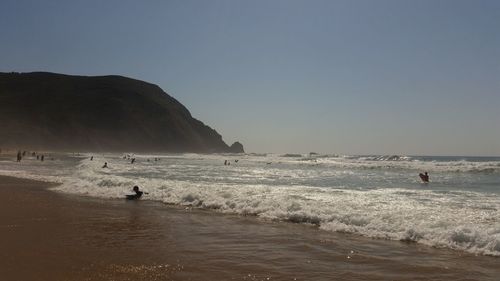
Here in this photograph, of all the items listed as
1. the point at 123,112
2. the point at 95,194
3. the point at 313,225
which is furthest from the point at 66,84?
the point at 313,225

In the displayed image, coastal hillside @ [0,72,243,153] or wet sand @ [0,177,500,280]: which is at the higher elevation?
coastal hillside @ [0,72,243,153]

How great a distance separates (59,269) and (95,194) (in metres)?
13.1

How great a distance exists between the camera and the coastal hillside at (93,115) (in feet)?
439

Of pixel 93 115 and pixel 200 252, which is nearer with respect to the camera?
pixel 200 252

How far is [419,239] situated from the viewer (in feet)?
35.5

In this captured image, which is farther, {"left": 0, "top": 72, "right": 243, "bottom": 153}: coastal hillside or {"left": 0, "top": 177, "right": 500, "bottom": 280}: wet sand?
{"left": 0, "top": 72, "right": 243, "bottom": 153}: coastal hillside

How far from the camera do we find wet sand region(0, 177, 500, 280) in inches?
298

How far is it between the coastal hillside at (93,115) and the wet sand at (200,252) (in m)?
119

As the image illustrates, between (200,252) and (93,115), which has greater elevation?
(93,115)

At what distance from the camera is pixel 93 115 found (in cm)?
15225

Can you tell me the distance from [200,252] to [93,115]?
153 metres

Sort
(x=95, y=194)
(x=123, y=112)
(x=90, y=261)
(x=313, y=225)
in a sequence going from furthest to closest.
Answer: (x=123, y=112) → (x=95, y=194) → (x=313, y=225) → (x=90, y=261)

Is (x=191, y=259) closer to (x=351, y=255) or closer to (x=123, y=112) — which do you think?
(x=351, y=255)

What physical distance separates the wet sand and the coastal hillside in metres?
119
